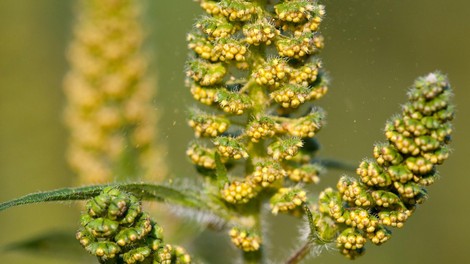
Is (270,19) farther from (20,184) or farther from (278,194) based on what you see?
(20,184)

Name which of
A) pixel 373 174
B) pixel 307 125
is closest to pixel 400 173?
pixel 373 174

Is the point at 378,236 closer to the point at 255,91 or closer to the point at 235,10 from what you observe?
the point at 255,91

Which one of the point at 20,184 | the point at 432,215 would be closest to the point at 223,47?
A: the point at 20,184

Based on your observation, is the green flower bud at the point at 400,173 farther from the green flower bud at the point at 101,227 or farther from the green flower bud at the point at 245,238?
the green flower bud at the point at 101,227

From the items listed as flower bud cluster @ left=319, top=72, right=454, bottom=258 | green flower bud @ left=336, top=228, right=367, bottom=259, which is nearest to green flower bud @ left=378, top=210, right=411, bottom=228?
flower bud cluster @ left=319, top=72, right=454, bottom=258

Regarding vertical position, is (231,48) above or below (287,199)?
above

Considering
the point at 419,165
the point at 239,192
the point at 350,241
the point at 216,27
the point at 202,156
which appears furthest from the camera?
the point at 202,156
